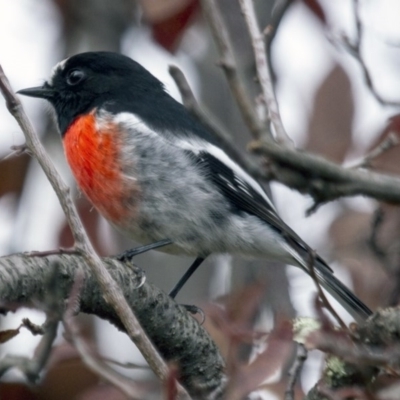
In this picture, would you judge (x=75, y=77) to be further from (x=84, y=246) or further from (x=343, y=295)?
(x=84, y=246)

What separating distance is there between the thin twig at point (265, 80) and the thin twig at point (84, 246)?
0.59 m

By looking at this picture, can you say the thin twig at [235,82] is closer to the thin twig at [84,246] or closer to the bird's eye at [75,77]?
the thin twig at [84,246]

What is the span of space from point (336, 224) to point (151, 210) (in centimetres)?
122

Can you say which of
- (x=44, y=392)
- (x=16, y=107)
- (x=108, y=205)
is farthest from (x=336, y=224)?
(x=16, y=107)

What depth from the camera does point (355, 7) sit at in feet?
11.9

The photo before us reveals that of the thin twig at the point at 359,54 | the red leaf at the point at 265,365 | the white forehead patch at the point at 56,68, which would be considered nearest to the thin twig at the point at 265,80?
the red leaf at the point at 265,365

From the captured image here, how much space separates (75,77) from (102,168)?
1.01m

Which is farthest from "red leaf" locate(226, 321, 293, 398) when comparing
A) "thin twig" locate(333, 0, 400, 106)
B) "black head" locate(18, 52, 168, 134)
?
"black head" locate(18, 52, 168, 134)

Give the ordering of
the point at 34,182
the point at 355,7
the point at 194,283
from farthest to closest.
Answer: the point at 194,283 < the point at 34,182 < the point at 355,7

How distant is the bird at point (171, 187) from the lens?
14.6 ft

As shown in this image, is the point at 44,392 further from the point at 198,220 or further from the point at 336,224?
the point at 336,224

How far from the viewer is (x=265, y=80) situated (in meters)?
2.78

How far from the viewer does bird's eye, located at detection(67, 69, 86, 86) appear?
17.3 feet

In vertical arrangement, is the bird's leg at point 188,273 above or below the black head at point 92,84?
below
